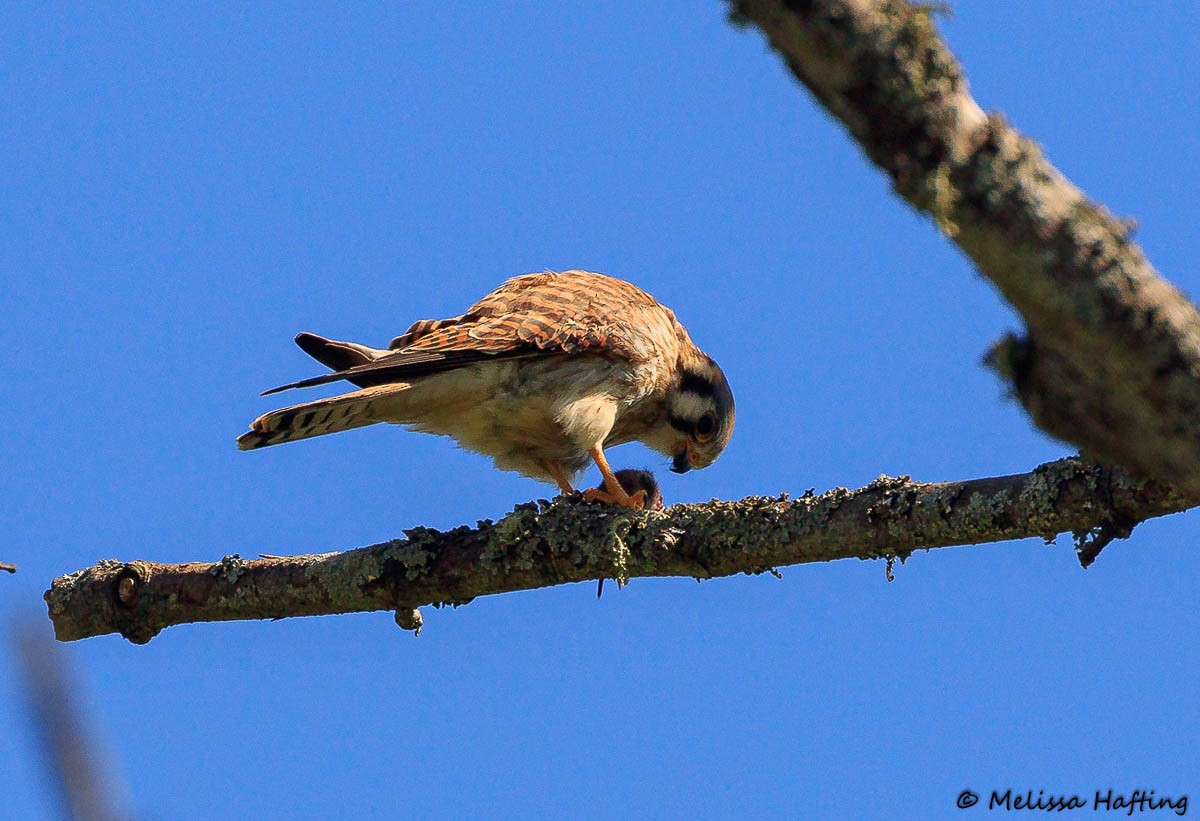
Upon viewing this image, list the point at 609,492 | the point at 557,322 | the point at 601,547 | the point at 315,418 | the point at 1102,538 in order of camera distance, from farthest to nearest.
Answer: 1. the point at 557,322
2. the point at 609,492
3. the point at 315,418
4. the point at 601,547
5. the point at 1102,538

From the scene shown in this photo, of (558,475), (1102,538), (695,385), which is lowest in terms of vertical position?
(1102,538)

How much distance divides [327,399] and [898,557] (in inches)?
93.9

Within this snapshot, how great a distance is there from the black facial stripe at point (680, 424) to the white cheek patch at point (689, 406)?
0.08 ft

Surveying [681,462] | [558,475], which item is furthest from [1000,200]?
[681,462]

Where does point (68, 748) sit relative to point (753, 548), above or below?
below

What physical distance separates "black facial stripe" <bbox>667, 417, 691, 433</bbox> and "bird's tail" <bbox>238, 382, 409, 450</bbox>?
1756 mm

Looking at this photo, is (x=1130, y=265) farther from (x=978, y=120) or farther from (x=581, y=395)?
(x=581, y=395)

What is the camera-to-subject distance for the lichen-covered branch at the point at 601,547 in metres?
3.56

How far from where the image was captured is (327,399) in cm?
510

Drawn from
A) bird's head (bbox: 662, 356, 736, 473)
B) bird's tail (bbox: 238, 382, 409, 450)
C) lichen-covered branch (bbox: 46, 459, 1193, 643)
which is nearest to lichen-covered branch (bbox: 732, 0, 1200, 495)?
lichen-covered branch (bbox: 46, 459, 1193, 643)

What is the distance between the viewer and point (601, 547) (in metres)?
4.42

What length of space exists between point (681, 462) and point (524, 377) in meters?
1.53

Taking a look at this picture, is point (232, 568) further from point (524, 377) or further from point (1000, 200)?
point (1000, 200)

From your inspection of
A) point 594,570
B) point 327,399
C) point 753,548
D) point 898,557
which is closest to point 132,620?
point 327,399
